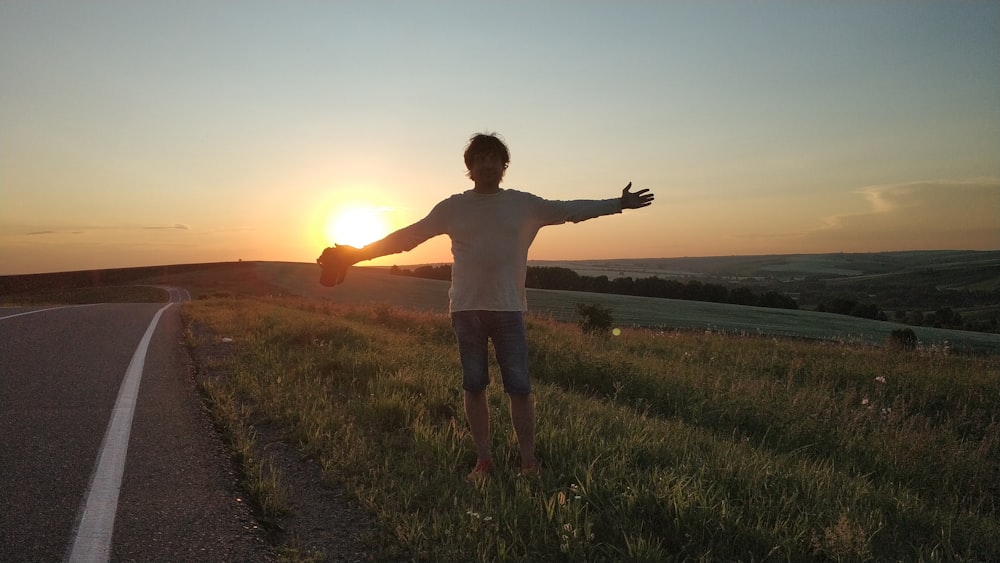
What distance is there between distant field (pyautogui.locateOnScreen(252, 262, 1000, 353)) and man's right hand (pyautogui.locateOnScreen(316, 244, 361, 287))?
18.7m

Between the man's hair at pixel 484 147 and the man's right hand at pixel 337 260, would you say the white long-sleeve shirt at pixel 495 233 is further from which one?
the man's right hand at pixel 337 260

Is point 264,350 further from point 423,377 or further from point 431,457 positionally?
point 431,457

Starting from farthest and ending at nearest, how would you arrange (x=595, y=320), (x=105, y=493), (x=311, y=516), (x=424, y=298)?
(x=424, y=298), (x=595, y=320), (x=105, y=493), (x=311, y=516)

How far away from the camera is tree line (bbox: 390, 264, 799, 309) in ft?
158

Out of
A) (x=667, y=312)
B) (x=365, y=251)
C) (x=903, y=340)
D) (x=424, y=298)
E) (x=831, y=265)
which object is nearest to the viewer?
(x=365, y=251)

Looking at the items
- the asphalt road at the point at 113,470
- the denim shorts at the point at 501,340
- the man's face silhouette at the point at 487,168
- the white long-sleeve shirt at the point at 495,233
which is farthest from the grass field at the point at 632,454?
the man's face silhouette at the point at 487,168

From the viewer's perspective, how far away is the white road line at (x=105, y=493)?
2863 mm

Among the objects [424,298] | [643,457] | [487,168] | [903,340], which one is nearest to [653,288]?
[424,298]

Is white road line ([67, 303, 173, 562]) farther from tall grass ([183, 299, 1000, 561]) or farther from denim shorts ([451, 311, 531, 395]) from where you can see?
denim shorts ([451, 311, 531, 395])

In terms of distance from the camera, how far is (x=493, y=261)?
3619 mm

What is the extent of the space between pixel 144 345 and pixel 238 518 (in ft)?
25.3

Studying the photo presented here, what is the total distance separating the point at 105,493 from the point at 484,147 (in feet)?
10.2

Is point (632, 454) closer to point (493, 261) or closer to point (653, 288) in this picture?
point (493, 261)

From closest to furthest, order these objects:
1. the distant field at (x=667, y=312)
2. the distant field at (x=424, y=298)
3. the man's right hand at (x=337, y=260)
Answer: the man's right hand at (x=337, y=260), the distant field at (x=667, y=312), the distant field at (x=424, y=298)
